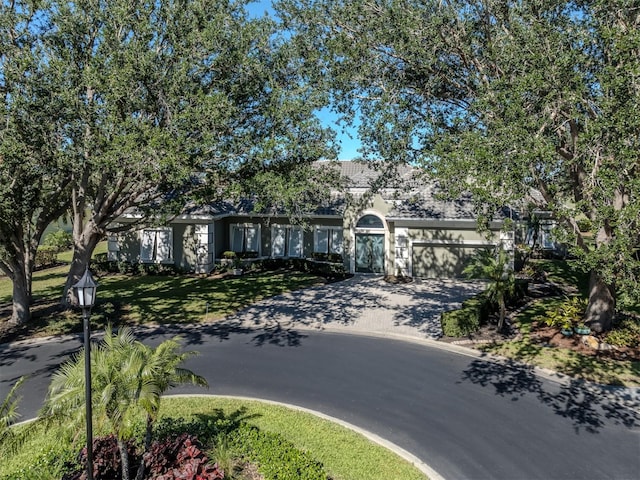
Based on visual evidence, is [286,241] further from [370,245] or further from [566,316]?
[566,316]

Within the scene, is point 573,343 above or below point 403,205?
below

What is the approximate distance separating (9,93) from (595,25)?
18181mm

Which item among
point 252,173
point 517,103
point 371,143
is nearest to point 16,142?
point 252,173

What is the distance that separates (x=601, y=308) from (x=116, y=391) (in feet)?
50.3

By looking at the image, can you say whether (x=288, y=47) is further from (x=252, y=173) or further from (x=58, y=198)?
(x=58, y=198)

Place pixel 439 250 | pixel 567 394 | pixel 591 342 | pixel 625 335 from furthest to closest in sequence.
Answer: pixel 439 250
pixel 625 335
pixel 591 342
pixel 567 394

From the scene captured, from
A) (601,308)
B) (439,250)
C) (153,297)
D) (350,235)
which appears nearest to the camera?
(601,308)

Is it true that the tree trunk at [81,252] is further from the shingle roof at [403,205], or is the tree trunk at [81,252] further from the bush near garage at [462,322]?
the bush near garage at [462,322]

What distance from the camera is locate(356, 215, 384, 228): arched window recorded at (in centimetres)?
2595

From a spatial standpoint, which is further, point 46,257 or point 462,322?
point 46,257

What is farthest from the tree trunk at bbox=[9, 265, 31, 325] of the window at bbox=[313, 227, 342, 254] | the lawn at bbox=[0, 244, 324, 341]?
the window at bbox=[313, 227, 342, 254]

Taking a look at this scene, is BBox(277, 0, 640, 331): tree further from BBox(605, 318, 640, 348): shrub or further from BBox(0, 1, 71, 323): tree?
BBox(0, 1, 71, 323): tree

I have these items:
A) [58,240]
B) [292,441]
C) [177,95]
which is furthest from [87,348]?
[58,240]

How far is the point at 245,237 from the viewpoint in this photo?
94.3 ft
